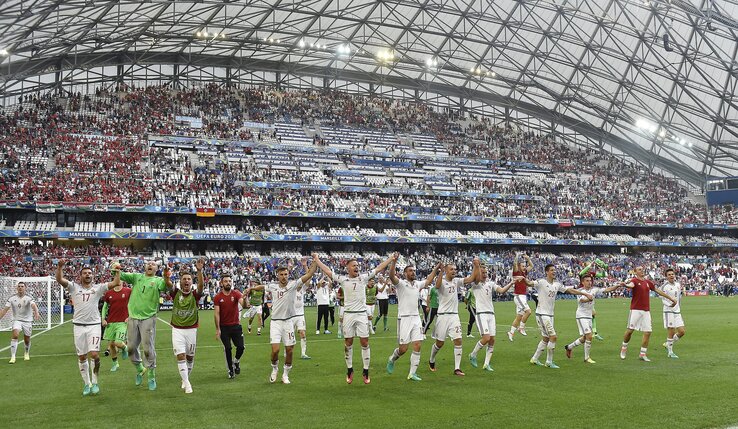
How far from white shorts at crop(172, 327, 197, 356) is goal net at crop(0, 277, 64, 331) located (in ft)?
51.9

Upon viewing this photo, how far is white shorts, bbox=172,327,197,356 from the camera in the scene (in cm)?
1299

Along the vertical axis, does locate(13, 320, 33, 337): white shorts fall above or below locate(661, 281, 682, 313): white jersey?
below

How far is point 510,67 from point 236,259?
36241 millimetres

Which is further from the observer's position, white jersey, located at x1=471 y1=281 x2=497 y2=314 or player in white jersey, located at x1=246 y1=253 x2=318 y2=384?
white jersey, located at x1=471 y1=281 x2=497 y2=314

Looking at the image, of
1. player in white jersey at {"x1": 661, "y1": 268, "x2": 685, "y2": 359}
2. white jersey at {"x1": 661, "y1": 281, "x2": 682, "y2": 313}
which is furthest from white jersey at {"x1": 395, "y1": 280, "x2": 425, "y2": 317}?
white jersey at {"x1": 661, "y1": 281, "x2": 682, "y2": 313}

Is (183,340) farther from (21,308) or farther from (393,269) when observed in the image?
(21,308)

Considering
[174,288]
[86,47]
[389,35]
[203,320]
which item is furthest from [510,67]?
[174,288]

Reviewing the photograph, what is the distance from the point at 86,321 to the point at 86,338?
0.33m

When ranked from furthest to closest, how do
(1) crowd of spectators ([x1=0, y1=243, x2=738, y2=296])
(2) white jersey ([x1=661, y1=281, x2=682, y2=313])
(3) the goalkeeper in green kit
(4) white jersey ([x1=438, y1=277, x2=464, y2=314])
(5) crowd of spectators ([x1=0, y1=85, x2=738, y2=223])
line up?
(5) crowd of spectators ([x1=0, y1=85, x2=738, y2=223])
(1) crowd of spectators ([x1=0, y1=243, x2=738, y2=296])
(2) white jersey ([x1=661, y1=281, x2=682, y2=313])
(4) white jersey ([x1=438, y1=277, x2=464, y2=314])
(3) the goalkeeper in green kit

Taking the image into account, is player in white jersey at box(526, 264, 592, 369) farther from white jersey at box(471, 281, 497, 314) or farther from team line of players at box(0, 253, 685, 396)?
white jersey at box(471, 281, 497, 314)

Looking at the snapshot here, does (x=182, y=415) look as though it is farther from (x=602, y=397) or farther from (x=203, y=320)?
(x=203, y=320)

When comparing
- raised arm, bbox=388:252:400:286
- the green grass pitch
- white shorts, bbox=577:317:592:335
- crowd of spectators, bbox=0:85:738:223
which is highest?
crowd of spectators, bbox=0:85:738:223

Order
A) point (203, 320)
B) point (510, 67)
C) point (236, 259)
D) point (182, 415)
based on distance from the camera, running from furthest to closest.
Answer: point (510, 67) → point (236, 259) → point (203, 320) → point (182, 415)

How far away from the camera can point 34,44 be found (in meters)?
50.8
